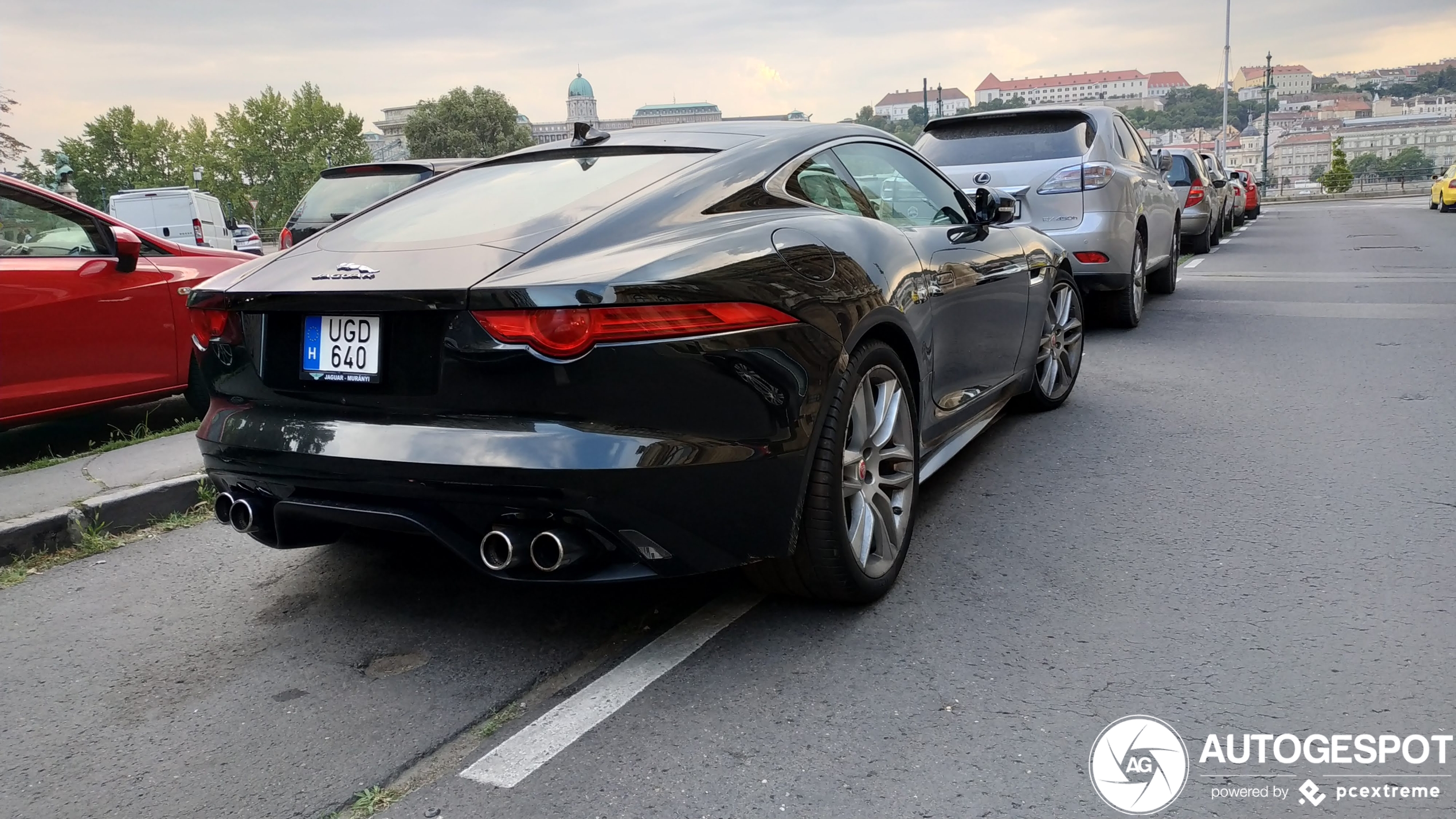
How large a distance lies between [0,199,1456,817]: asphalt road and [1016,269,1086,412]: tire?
0.86 meters

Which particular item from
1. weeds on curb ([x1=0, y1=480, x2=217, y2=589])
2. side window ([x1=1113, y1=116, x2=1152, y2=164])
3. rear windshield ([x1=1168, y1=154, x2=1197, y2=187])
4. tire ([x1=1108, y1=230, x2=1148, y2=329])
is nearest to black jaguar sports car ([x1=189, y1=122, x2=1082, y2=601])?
weeds on curb ([x1=0, y1=480, x2=217, y2=589])

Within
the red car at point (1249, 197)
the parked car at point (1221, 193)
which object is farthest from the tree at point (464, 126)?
the parked car at point (1221, 193)

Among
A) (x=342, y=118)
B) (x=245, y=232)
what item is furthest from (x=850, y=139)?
(x=342, y=118)

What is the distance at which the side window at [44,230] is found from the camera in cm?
551

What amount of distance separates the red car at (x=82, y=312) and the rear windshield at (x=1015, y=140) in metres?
5.16

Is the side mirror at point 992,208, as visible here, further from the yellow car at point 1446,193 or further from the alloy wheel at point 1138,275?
the yellow car at point 1446,193

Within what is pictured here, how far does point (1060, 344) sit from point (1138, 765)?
365 centimetres

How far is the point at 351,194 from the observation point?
1088 cm

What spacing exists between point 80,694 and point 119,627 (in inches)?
20.4

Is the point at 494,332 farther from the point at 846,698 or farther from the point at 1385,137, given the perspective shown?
the point at 1385,137

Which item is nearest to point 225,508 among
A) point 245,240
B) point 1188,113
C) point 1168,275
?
point 1168,275

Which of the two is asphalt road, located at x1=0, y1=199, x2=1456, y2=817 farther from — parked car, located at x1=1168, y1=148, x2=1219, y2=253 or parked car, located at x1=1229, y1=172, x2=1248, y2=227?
parked car, located at x1=1229, y1=172, x2=1248, y2=227

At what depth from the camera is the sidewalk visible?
4.20m

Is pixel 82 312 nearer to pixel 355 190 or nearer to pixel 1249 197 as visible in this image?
pixel 355 190
